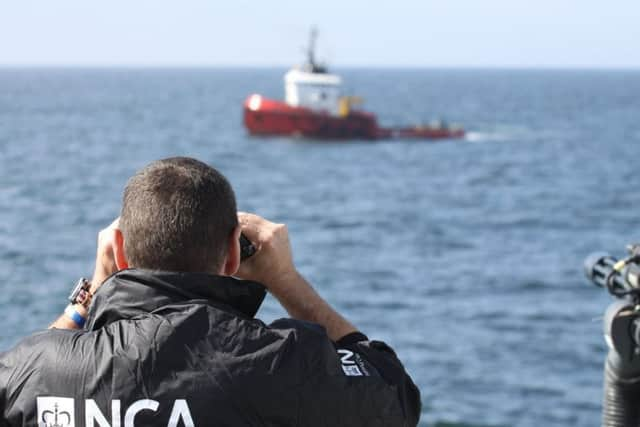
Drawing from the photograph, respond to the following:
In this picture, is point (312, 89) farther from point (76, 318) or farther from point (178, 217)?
point (178, 217)

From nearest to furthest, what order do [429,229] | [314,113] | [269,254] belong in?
[269,254] → [429,229] → [314,113]

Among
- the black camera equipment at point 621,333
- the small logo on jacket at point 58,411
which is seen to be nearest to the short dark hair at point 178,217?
the small logo on jacket at point 58,411

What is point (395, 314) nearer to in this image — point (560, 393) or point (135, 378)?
point (560, 393)

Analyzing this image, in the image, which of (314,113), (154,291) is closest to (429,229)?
(314,113)

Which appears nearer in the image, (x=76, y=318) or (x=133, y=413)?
(x=133, y=413)

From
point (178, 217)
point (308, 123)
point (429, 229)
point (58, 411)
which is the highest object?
point (178, 217)

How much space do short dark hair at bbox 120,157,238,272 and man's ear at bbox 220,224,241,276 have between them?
12 mm

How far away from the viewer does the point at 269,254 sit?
2.05 m

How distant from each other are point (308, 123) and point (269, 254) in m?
57.2

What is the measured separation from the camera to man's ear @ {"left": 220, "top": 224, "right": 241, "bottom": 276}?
1.90 metres

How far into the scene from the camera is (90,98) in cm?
12150

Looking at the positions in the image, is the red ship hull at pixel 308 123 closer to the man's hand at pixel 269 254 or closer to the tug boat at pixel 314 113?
the tug boat at pixel 314 113

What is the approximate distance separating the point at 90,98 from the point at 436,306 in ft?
342

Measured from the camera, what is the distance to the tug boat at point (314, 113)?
55.8 meters
